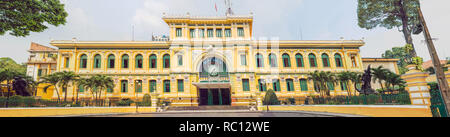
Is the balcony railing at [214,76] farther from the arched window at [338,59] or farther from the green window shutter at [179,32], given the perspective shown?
the arched window at [338,59]

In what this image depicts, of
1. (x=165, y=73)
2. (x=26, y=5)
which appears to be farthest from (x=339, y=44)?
(x=26, y=5)

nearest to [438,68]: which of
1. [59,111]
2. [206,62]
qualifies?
[206,62]

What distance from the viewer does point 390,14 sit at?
17.5 m

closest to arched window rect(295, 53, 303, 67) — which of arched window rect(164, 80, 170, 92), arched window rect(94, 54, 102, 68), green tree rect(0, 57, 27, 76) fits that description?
arched window rect(164, 80, 170, 92)

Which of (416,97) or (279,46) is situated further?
(279,46)

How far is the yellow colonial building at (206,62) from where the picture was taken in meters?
21.4

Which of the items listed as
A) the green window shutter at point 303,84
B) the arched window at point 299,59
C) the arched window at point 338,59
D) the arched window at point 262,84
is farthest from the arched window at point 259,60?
the arched window at point 338,59

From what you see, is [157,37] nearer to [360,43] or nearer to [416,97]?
[360,43]

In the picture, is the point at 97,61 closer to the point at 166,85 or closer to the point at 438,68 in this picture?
the point at 166,85

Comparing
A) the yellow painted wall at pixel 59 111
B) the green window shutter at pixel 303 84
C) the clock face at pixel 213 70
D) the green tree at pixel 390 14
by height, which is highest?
the green tree at pixel 390 14

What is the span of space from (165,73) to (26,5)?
13518mm
